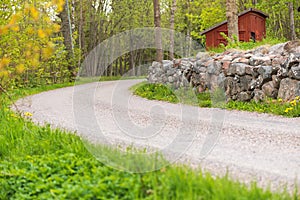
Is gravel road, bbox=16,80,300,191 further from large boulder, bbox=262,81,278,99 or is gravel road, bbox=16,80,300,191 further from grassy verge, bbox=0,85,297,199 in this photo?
large boulder, bbox=262,81,278,99

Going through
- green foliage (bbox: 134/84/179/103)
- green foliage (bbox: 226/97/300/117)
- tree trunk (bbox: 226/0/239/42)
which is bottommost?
green foliage (bbox: 226/97/300/117)

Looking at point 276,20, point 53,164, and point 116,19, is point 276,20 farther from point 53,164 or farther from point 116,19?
point 53,164

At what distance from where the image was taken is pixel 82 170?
461 centimetres

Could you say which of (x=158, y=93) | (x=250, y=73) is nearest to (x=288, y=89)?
(x=250, y=73)

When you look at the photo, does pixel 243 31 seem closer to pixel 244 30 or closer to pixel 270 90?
pixel 244 30

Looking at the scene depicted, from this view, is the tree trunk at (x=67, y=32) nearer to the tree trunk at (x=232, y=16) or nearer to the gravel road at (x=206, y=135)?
the tree trunk at (x=232, y=16)

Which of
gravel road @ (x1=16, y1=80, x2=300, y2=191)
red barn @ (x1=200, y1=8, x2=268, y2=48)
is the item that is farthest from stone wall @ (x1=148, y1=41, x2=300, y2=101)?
red barn @ (x1=200, y1=8, x2=268, y2=48)

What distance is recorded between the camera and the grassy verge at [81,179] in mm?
3727

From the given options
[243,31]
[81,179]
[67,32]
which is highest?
[67,32]

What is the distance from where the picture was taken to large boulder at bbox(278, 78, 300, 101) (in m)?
10.2

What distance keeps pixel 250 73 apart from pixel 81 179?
804 cm

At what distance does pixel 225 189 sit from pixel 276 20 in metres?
37.8

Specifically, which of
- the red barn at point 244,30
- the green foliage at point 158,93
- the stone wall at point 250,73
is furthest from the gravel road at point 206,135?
the red barn at point 244,30

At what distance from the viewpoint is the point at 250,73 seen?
1150cm
